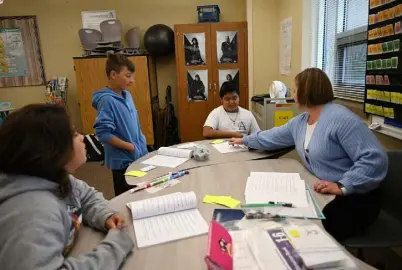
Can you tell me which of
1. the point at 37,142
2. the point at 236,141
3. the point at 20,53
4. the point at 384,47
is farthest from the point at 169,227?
the point at 20,53

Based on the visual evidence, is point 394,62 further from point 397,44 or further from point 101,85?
point 101,85

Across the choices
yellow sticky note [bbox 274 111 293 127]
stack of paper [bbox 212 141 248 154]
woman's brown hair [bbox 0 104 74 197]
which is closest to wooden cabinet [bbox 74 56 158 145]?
yellow sticky note [bbox 274 111 293 127]

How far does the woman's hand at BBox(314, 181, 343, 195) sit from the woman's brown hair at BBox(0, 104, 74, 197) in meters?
1.08

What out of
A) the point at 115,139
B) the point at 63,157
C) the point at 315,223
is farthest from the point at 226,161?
the point at 63,157

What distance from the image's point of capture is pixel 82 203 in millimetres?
1234

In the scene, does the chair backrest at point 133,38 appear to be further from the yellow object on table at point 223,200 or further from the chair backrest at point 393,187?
the chair backrest at point 393,187

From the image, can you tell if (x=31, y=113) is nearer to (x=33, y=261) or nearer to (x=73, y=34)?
(x=33, y=261)

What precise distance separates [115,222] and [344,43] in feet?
8.12

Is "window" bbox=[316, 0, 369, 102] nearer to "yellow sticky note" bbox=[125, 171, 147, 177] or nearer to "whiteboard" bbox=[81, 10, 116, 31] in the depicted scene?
"yellow sticky note" bbox=[125, 171, 147, 177]

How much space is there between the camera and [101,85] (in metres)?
4.31

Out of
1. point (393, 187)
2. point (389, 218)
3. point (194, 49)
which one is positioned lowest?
point (389, 218)

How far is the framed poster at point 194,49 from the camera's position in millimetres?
4172

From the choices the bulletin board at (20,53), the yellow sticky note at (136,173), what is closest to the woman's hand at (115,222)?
the yellow sticky note at (136,173)

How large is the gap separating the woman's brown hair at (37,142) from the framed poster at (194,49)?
11.4ft
